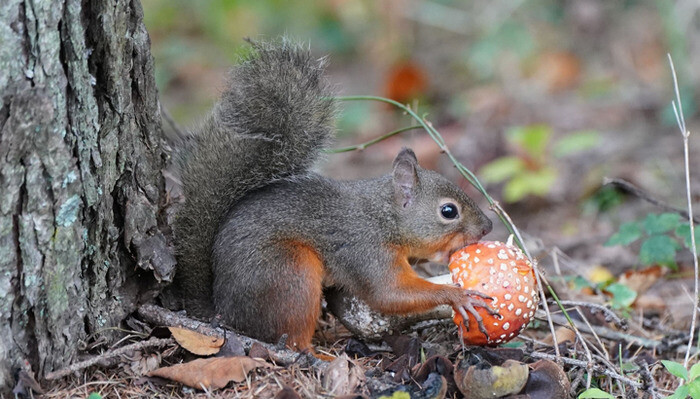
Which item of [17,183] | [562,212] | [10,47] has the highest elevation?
[10,47]

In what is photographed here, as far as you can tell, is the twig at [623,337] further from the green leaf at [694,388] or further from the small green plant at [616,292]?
the green leaf at [694,388]

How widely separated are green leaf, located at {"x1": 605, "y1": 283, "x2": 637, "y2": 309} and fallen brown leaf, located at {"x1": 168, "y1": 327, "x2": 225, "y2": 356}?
1.51m

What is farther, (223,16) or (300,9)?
(300,9)

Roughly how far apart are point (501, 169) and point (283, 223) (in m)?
2.62

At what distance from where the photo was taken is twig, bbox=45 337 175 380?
209 centimetres

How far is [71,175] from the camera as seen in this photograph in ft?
6.75

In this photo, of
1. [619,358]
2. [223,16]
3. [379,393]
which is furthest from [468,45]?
[379,393]

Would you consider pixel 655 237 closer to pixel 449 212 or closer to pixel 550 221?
pixel 449 212

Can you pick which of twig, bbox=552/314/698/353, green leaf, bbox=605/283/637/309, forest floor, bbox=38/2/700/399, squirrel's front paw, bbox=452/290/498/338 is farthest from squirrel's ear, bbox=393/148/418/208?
green leaf, bbox=605/283/637/309

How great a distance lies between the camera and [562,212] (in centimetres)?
481

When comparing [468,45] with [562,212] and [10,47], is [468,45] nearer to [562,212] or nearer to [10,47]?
[562,212]

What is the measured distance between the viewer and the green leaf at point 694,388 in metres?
2.01

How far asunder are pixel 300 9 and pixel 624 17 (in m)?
2.82

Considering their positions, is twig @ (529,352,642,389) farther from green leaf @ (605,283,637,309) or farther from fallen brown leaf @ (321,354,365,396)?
green leaf @ (605,283,637,309)
